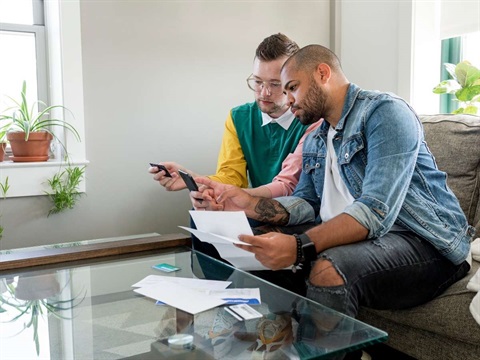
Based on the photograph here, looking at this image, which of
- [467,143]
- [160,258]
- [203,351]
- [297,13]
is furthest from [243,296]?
[297,13]

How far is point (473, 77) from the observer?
83.0 inches

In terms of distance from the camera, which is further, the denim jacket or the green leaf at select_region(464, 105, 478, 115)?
the green leaf at select_region(464, 105, 478, 115)

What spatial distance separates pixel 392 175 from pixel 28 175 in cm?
158

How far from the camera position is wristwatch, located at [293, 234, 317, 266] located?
1.25m

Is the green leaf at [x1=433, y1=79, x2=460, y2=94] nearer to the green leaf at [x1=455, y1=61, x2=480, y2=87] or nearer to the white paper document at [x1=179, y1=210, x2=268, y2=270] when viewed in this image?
the green leaf at [x1=455, y1=61, x2=480, y2=87]

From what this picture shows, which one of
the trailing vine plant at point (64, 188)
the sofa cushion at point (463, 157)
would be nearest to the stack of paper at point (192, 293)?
the sofa cushion at point (463, 157)

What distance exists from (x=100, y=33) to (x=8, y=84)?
0.48 metres

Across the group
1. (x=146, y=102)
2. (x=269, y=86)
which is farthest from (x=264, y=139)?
(x=146, y=102)

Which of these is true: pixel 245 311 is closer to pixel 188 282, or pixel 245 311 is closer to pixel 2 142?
pixel 188 282

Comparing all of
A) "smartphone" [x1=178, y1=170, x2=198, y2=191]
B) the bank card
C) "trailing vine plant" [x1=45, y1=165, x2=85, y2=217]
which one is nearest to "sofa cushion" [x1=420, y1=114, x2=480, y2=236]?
"smartphone" [x1=178, y1=170, x2=198, y2=191]

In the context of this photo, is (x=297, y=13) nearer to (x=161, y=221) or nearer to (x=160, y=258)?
(x=161, y=221)

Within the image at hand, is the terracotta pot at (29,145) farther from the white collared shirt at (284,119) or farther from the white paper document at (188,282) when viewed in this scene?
the white paper document at (188,282)

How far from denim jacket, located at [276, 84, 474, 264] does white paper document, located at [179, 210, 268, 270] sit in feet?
0.87

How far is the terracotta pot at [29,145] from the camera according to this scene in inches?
88.2
